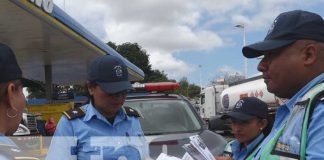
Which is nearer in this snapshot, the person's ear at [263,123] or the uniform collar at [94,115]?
the uniform collar at [94,115]

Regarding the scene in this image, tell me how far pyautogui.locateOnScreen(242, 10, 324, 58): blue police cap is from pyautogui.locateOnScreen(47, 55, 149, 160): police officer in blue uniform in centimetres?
114

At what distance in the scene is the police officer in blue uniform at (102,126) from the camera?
8.52 feet

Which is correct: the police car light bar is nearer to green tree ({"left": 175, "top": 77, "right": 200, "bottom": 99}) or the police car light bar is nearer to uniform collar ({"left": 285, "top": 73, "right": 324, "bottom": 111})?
uniform collar ({"left": 285, "top": 73, "right": 324, "bottom": 111})

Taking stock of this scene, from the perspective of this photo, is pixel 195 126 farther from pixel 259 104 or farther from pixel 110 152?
pixel 110 152

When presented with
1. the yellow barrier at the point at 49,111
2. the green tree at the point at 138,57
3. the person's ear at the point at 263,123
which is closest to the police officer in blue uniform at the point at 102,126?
the person's ear at the point at 263,123

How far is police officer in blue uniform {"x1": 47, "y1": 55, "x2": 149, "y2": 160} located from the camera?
260 centimetres

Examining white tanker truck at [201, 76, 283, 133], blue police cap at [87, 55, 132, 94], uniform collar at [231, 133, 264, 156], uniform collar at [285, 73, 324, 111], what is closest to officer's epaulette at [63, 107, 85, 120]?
blue police cap at [87, 55, 132, 94]

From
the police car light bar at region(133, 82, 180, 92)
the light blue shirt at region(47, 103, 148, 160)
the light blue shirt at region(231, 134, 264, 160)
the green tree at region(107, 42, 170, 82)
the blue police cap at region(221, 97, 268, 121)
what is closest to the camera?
the light blue shirt at region(47, 103, 148, 160)

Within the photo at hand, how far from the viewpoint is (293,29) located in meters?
1.78

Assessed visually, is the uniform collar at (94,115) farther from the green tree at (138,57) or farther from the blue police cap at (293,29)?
the green tree at (138,57)

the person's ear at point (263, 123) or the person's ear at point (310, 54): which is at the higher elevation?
the person's ear at point (310, 54)

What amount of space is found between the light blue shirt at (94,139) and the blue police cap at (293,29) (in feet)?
3.83

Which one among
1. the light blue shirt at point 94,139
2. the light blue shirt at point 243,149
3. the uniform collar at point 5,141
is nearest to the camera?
the uniform collar at point 5,141

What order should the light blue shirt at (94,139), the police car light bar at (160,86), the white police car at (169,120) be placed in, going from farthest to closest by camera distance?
the police car light bar at (160,86)
the white police car at (169,120)
the light blue shirt at (94,139)
